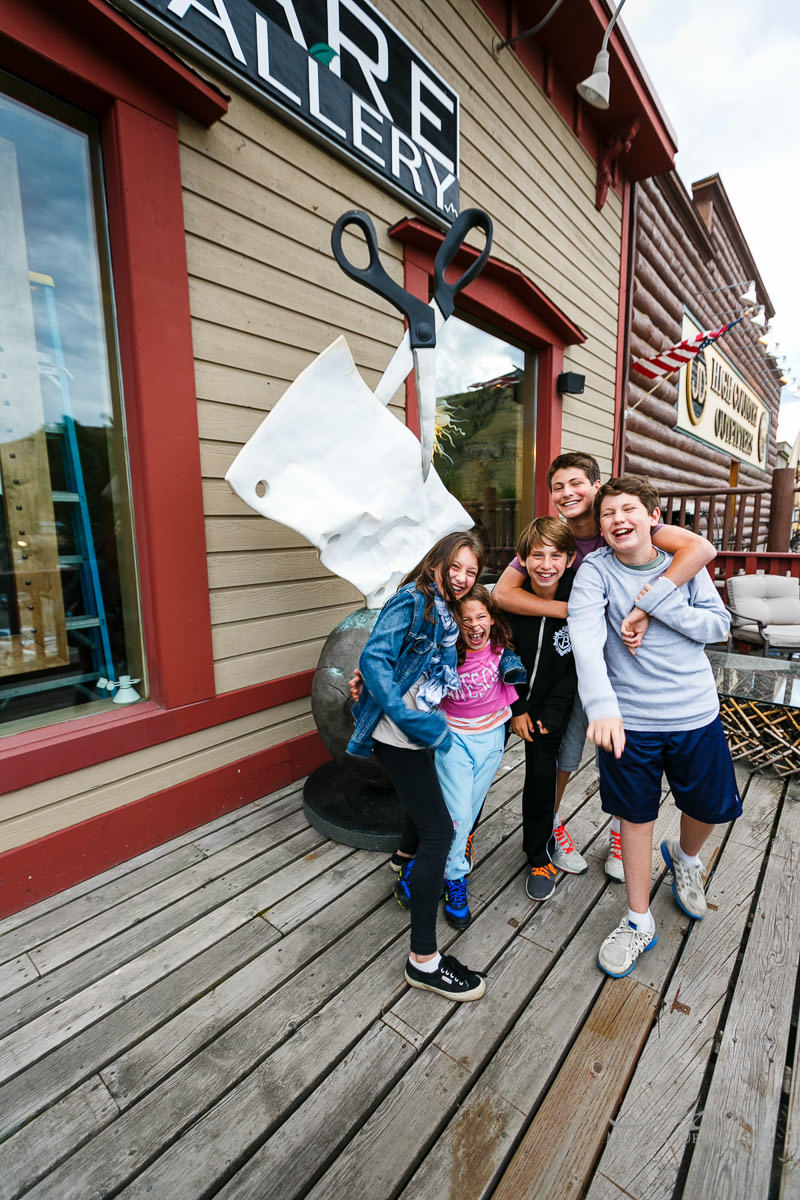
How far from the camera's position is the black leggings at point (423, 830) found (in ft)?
4.64

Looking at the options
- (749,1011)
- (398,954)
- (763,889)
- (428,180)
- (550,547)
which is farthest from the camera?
(428,180)

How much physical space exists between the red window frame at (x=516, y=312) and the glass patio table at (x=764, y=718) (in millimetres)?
2009

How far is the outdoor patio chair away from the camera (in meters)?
4.47

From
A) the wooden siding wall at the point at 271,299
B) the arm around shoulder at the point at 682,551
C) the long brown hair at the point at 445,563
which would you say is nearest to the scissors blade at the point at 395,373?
the wooden siding wall at the point at 271,299

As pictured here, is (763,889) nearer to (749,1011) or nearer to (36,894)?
(749,1011)

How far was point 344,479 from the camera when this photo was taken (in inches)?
78.0

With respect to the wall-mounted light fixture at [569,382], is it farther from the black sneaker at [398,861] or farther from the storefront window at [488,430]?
the black sneaker at [398,861]

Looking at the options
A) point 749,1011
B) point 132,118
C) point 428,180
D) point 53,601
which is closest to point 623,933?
point 749,1011

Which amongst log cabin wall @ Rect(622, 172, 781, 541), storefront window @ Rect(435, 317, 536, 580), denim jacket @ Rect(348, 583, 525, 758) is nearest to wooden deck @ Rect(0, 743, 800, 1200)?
denim jacket @ Rect(348, 583, 525, 758)

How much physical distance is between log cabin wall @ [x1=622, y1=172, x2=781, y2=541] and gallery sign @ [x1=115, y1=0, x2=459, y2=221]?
125 inches

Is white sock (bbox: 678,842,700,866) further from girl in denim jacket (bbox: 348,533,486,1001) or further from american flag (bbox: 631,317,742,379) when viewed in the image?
american flag (bbox: 631,317,742,379)

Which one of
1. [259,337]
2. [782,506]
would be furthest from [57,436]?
[782,506]

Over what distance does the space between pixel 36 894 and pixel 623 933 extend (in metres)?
1.81

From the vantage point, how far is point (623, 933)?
1564 mm
